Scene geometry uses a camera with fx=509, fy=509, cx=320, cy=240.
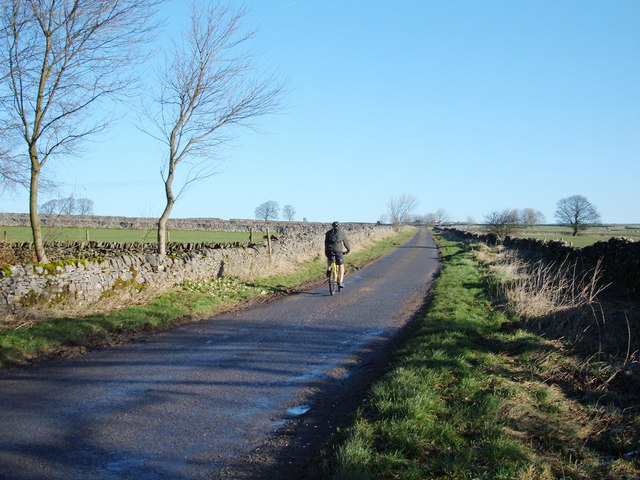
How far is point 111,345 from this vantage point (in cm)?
834

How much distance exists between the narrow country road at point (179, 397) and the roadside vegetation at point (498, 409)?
2.78 feet

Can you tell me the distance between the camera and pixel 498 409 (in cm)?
517

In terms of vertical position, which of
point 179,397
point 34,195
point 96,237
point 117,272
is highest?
point 34,195

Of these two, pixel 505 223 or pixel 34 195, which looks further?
pixel 505 223

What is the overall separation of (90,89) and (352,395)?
10.2 m

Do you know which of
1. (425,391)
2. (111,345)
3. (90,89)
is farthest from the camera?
(90,89)

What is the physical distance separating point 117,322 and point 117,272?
105 inches

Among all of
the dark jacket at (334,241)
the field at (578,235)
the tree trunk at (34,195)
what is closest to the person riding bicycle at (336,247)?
the dark jacket at (334,241)

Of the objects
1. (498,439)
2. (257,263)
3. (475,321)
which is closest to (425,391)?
(498,439)

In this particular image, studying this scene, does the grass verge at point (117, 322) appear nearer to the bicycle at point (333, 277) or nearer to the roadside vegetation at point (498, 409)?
the bicycle at point (333, 277)

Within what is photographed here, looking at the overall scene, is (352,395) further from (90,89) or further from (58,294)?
(90,89)

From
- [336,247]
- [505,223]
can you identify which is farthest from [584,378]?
[505,223]

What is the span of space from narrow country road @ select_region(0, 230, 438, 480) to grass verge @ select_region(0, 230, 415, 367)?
0.52m

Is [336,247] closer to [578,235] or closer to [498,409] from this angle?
[498,409]
